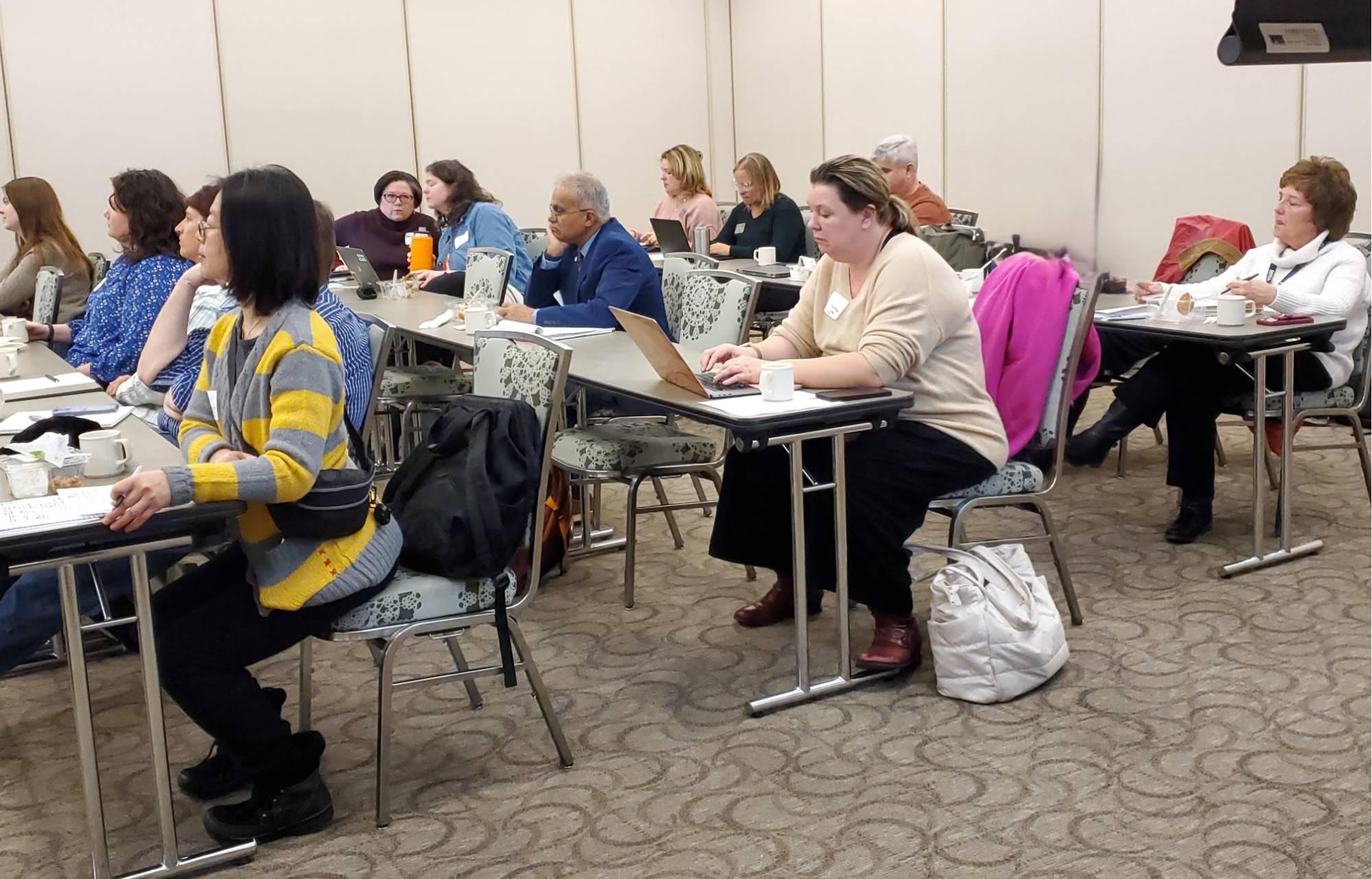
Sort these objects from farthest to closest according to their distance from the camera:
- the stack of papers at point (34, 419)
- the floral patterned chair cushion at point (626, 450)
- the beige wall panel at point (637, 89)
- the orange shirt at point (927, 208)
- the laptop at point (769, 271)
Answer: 1. the beige wall panel at point (637, 89)
2. the orange shirt at point (927, 208)
3. the laptop at point (769, 271)
4. the floral patterned chair cushion at point (626, 450)
5. the stack of papers at point (34, 419)

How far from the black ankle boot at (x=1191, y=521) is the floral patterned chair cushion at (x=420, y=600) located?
246cm

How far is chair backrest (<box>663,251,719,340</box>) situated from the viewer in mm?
4859

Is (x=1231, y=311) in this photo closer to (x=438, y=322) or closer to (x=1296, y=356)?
(x=1296, y=356)

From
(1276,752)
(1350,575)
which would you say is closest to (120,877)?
(1276,752)

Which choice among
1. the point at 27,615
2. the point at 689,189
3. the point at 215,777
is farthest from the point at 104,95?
the point at 215,777

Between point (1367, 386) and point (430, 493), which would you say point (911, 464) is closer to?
point (430, 493)

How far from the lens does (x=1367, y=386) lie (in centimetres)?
423

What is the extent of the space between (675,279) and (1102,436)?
5.37 feet

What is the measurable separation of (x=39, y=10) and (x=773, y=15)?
5033 mm

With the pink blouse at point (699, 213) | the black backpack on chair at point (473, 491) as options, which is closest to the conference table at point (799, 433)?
the black backpack on chair at point (473, 491)

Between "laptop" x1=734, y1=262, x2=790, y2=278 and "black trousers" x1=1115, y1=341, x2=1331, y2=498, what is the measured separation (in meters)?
2.29

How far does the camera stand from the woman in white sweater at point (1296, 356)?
4.13 meters

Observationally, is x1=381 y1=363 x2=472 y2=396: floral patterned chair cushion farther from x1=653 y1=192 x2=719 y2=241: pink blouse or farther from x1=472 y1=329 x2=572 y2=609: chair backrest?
x1=653 y1=192 x2=719 y2=241: pink blouse

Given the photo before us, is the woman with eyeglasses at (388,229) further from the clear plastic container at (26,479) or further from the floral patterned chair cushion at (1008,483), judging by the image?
the clear plastic container at (26,479)
